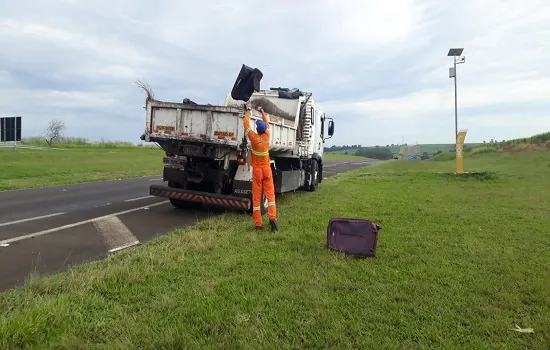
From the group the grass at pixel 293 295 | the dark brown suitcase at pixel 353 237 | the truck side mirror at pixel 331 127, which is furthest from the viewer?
the truck side mirror at pixel 331 127

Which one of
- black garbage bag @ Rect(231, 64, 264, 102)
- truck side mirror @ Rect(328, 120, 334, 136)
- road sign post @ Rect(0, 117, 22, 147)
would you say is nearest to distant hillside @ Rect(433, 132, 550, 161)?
truck side mirror @ Rect(328, 120, 334, 136)

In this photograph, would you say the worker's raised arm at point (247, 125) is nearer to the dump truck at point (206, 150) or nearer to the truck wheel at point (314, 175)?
the dump truck at point (206, 150)

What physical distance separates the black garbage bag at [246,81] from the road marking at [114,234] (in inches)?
147

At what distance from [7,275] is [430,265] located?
15.5 ft

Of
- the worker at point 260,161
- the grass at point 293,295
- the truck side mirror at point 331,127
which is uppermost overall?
the truck side mirror at point 331,127

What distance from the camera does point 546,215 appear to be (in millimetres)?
8523

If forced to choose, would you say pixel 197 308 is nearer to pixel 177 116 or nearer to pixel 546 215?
pixel 177 116

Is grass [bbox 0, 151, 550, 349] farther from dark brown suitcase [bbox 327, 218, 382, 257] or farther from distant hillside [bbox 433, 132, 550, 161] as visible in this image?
distant hillside [bbox 433, 132, 550, 161]

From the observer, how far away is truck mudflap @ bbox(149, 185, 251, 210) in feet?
27.6

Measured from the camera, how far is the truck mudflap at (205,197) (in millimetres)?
8414

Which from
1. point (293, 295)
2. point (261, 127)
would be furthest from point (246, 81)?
point (293, 295)

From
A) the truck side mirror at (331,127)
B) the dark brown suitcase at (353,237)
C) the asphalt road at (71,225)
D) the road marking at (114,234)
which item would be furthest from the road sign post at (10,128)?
the dark brown suitcase at (353,237)

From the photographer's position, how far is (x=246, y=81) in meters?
9.58

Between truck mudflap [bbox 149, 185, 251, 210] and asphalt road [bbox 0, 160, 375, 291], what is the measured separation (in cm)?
43
